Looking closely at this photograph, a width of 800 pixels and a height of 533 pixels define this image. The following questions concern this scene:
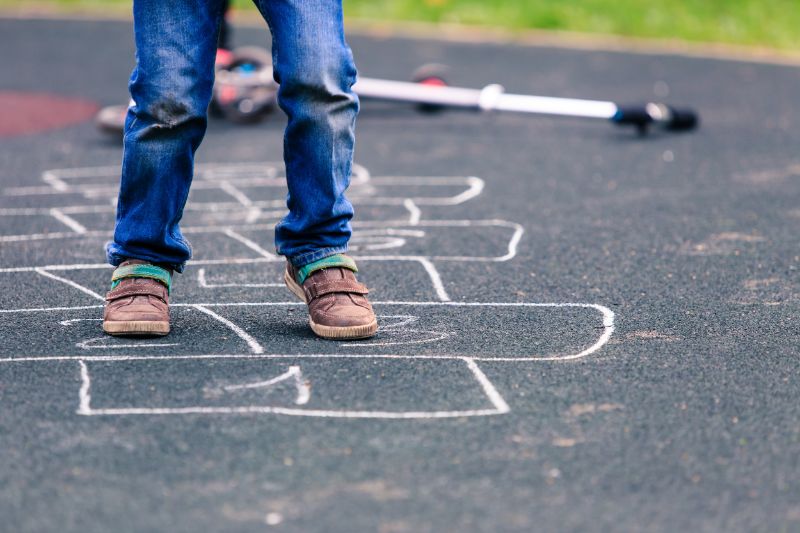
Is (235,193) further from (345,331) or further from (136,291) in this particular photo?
(345,331)

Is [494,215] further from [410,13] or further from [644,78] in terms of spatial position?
[410,13]

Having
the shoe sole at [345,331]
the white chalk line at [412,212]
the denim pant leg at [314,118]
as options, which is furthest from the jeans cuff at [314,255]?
the white chalk line at [412,212]

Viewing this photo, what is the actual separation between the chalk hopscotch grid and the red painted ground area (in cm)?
123

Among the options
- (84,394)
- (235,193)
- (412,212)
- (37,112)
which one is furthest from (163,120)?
(37,112)

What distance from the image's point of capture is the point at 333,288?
3256mm

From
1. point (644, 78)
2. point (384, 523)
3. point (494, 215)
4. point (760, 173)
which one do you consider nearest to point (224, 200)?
point (494, 215)

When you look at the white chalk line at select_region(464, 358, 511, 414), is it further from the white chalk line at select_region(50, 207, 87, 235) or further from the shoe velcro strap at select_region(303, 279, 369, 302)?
the white chalk line at select_region(50, 207, 87, 235)

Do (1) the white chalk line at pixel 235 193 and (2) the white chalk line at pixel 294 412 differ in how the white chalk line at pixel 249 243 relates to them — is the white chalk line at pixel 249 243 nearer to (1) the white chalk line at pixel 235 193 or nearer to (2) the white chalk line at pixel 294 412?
(1) the white chalk line at pixel 235 193

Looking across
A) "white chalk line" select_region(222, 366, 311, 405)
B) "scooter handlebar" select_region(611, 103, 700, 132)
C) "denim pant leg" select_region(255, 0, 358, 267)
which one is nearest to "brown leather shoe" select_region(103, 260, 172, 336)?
"denim pant leg" select_region(255, 0, 358, 267)

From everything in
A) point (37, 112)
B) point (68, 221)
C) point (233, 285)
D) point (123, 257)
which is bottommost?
point (37, 112)

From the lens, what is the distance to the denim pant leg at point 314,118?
122 inches

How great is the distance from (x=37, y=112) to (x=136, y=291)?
4.42 meters

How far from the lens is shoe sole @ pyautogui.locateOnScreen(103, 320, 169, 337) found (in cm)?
318

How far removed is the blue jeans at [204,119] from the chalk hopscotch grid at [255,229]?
0.30 meters
